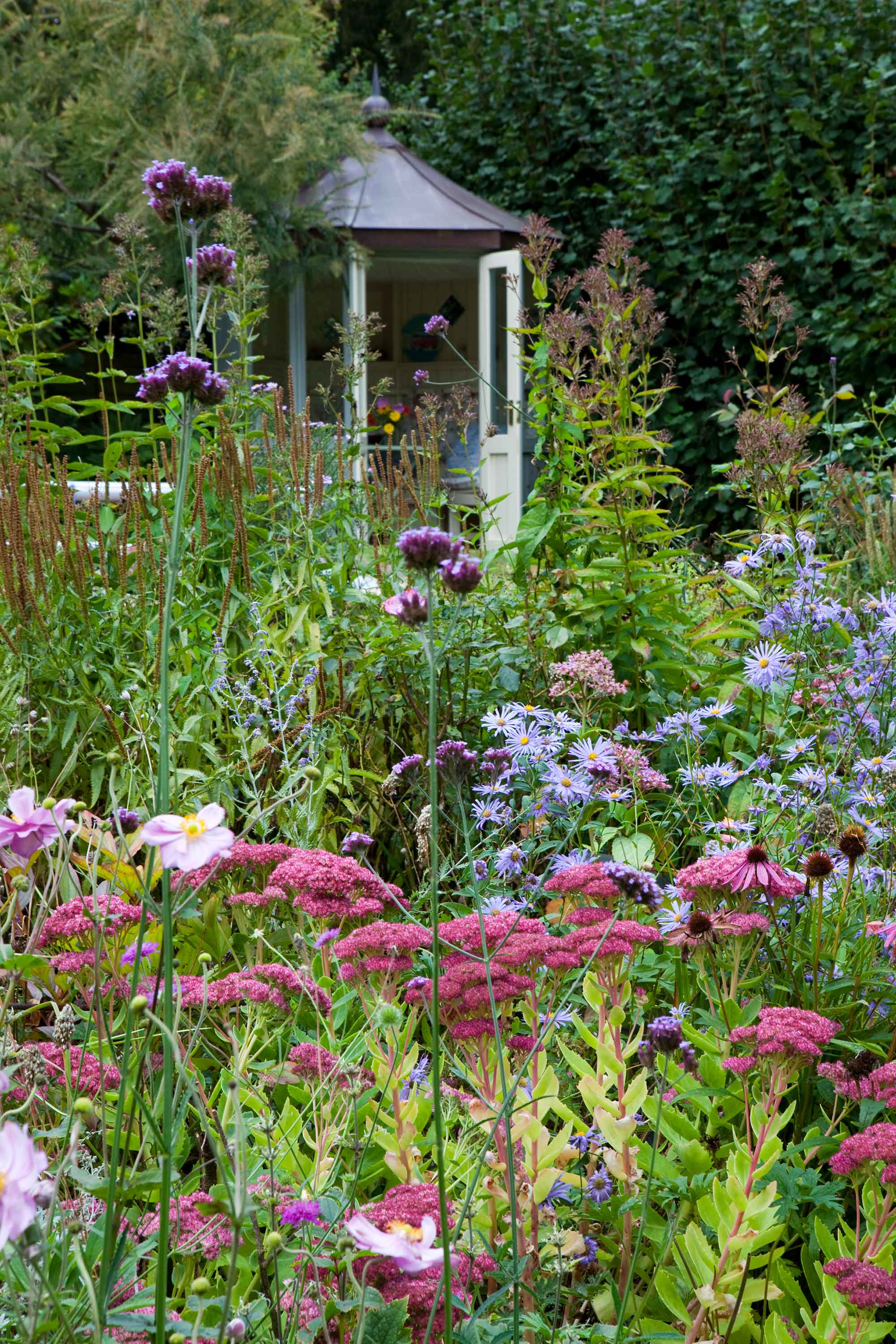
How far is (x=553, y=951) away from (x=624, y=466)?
1.72 m

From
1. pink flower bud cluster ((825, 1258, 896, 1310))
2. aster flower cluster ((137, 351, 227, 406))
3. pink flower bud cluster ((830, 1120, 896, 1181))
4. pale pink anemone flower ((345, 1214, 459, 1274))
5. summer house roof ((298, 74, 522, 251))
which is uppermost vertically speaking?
summer house roof ((298, 74, 522, 251))

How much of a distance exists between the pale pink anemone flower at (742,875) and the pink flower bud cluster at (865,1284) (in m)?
0.47

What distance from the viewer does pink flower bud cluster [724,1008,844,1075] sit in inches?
50.4

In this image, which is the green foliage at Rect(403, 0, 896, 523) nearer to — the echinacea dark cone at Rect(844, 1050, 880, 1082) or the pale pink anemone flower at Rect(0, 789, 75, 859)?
the echinacea dark cone at Rect(844, 1050, 880, 1082)

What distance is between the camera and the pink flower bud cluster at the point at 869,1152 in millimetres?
1173

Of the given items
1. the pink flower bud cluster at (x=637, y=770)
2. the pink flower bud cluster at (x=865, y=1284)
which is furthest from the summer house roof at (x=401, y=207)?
the pink flower bud cluster at (x=865, y=1284)

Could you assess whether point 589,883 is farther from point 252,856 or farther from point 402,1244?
point 402,1244

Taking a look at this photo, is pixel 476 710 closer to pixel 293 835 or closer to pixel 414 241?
pixel 293 835

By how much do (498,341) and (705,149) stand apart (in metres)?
2.66

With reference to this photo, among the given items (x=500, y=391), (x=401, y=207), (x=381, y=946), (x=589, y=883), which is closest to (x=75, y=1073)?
(x=381, y=946)

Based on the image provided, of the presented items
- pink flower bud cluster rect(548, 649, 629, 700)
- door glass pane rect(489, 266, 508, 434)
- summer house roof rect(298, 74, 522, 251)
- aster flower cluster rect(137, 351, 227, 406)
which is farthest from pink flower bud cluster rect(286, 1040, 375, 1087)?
summer house roof rect(298, 74, 522, 251)

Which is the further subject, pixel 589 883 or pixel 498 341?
pixel 498 341

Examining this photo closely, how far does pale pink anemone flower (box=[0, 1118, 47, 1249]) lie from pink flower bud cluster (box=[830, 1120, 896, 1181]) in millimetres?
833

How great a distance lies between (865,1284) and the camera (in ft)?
3.69
